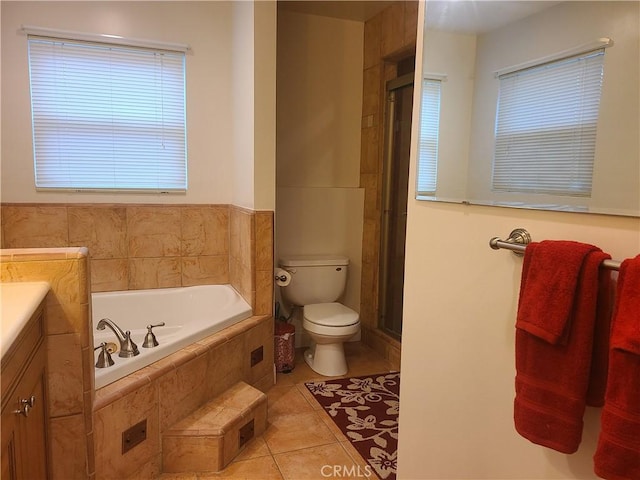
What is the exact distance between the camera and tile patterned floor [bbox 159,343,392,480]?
2.06 m

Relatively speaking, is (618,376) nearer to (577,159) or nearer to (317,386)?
(577,159)

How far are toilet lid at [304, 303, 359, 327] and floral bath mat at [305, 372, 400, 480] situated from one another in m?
0.39

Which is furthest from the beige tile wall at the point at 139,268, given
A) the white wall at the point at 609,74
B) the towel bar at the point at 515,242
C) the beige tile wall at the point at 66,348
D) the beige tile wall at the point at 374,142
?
the white wall at the point at 609,74

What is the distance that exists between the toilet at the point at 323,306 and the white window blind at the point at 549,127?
78.5 inches

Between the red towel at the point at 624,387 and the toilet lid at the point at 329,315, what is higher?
the red towel at the point at 624,387

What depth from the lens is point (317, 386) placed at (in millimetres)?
2930

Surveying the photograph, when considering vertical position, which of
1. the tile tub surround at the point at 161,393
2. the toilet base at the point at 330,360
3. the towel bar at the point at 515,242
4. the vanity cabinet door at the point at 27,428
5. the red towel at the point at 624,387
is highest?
the towel bar at the point at 515,242

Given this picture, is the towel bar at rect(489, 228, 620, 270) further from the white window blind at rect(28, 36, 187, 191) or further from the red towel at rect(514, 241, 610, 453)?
the white window blind at rect(28, 36, 187, 191)

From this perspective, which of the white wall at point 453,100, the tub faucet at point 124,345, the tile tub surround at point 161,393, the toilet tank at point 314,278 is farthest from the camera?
the toilet tank at point 314,278

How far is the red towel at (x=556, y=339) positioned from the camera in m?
0.88

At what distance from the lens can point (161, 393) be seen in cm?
203

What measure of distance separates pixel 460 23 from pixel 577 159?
0.59 meters

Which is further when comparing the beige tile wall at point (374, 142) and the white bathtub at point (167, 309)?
the beige tile wall at point (374, 142)

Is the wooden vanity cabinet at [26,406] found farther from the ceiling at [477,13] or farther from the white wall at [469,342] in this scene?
the ceiling at [477,13]
